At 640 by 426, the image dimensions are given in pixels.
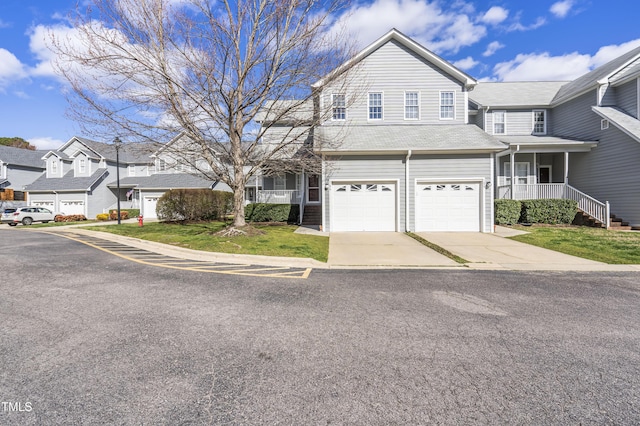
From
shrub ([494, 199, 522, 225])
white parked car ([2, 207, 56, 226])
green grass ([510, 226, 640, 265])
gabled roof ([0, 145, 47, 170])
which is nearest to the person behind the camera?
green grass ([510, 226, 640, 265])

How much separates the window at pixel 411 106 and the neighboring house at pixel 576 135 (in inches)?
218

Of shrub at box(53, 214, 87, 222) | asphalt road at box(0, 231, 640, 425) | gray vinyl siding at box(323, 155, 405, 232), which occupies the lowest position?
asphalt road at box(0, 231, 640, 425)

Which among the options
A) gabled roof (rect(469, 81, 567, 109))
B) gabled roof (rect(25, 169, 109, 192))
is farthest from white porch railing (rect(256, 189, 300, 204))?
gabled roof (rect(25, 169, 109, 192))

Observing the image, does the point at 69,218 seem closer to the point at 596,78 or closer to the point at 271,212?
the point at 271,212

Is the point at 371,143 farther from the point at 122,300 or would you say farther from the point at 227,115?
the point at 122,300

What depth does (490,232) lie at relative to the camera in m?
13.5

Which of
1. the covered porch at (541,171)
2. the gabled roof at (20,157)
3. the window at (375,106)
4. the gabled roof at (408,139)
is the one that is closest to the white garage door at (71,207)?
the gabled roof at (20,157)

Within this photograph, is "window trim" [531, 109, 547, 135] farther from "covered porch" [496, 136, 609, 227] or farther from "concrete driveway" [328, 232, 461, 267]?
"concrete driveway" [328, 232, 461, 267]

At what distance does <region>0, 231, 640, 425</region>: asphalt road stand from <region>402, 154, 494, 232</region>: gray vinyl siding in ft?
28.5

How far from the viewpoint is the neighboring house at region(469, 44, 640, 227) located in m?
15.3

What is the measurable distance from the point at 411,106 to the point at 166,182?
72.8ft

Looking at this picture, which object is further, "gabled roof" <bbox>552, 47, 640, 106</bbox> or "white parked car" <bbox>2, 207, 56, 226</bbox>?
"white parked car" <bbox>2, 207, 56, 226</bbox>

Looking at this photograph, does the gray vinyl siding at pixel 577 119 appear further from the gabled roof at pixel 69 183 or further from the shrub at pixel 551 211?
the gabled roof at pixel 69 183

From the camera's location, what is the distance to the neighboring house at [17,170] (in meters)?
30.7
